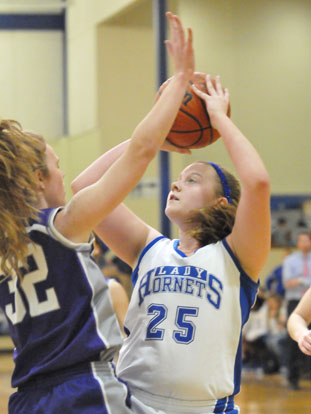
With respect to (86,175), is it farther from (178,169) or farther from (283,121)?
(283,121)

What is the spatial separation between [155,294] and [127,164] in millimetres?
498

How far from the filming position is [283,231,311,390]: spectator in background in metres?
8.31

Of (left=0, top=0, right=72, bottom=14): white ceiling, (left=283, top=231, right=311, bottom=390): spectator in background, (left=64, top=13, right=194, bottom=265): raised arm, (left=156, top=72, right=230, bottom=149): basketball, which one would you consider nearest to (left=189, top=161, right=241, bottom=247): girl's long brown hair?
(left=156, top=72, right=230, bottom=149): basketball

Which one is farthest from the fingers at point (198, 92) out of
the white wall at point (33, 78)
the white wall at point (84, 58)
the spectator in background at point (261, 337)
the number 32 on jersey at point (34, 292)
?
the white wall at point (33, 78)

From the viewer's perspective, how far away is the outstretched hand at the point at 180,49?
2.14 meters

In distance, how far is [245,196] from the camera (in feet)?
7.57

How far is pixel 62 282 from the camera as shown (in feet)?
6.80

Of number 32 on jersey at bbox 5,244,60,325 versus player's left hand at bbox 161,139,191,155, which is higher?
player's left hand at bbox 161,139,191,155

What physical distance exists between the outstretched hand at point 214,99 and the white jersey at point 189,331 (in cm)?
39

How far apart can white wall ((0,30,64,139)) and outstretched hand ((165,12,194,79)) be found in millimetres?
10554

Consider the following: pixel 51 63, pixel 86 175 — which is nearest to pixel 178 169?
pixel 51 63

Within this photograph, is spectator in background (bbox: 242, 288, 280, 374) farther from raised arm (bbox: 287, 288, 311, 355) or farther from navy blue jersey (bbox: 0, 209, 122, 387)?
navy blue jersey (bbox: 0, 209, 122, 387)

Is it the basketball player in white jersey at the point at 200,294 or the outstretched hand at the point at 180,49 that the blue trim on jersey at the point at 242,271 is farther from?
the outstretched hand at the point at 180,49

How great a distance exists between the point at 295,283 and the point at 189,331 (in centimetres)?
→ 629
